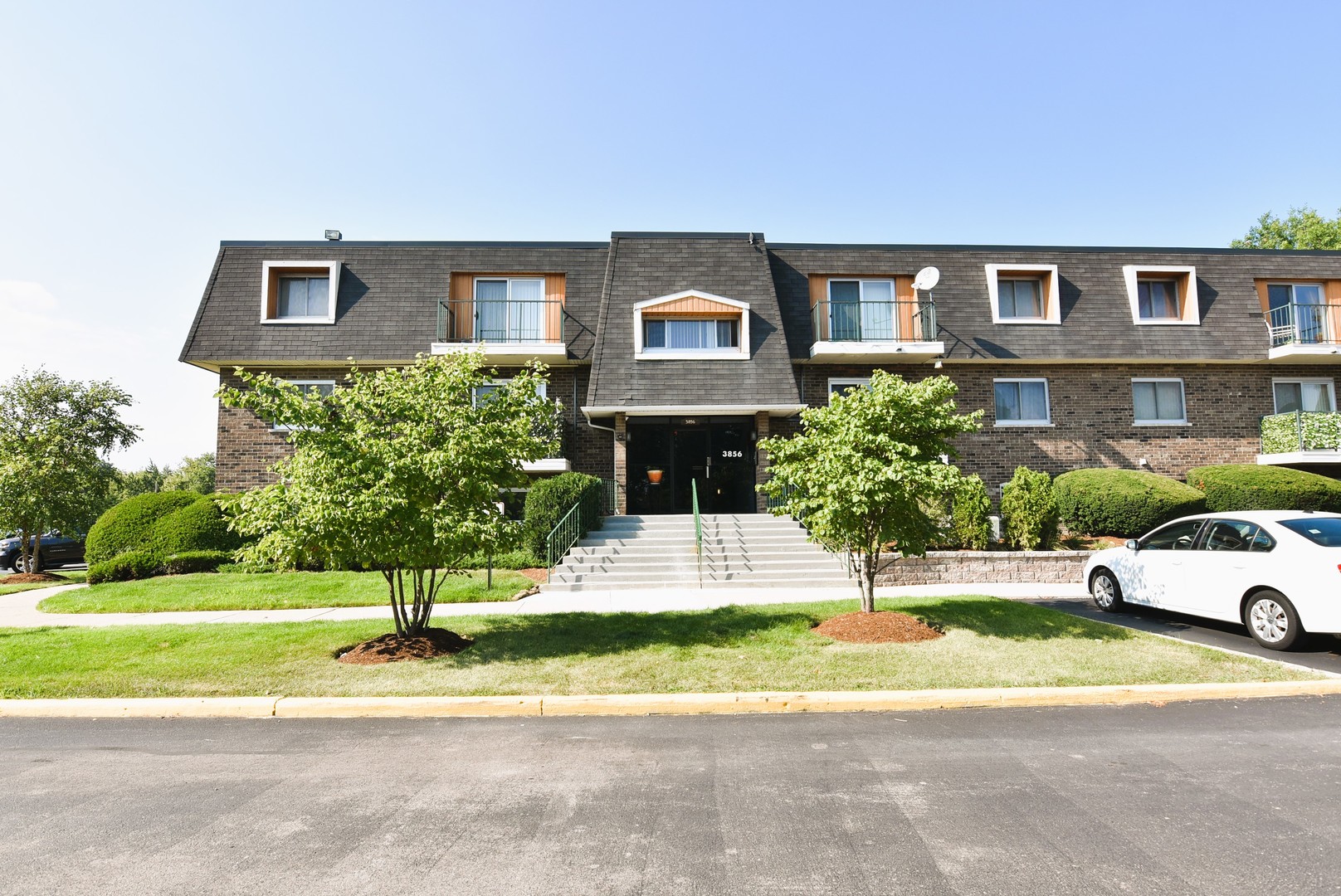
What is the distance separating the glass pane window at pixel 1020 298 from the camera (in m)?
19.9

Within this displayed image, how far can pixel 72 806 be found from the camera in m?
4.26

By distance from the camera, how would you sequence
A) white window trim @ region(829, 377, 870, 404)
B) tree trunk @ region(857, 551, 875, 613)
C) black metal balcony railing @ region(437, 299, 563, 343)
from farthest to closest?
black metal balcony railing @ region(437, 299, 563, 343), white window trim @ region(829, 377, 870, 404), tree trunk @ region(857, 551, 875, 613)

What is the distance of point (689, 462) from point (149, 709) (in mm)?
13358

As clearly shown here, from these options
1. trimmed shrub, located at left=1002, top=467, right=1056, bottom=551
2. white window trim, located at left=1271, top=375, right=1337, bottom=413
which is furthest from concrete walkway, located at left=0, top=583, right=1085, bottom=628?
white window trim, located at left=1271, top=375, right=1337, bottom=413

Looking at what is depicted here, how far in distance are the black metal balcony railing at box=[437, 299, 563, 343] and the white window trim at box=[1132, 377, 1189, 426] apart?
15.4 m

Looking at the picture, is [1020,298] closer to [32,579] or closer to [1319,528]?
[1319,528]

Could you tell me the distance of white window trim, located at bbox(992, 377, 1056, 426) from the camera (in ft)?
62.6

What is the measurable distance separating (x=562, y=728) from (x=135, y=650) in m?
5.57

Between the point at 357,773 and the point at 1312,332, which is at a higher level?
the point at 1312,332

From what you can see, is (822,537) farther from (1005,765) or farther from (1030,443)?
(1030,443)

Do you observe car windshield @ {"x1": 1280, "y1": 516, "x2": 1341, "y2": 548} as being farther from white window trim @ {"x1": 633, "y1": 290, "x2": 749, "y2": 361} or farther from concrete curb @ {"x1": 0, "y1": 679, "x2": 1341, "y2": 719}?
white window trim @ {"x1": 633, "y1": 290, "x2": 749, "y2": 361}

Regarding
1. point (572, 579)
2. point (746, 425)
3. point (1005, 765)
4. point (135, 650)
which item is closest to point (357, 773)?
point (1005, 765)

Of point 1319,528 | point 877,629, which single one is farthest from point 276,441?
point 1319,528

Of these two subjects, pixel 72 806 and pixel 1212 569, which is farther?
pixel 1212 569
